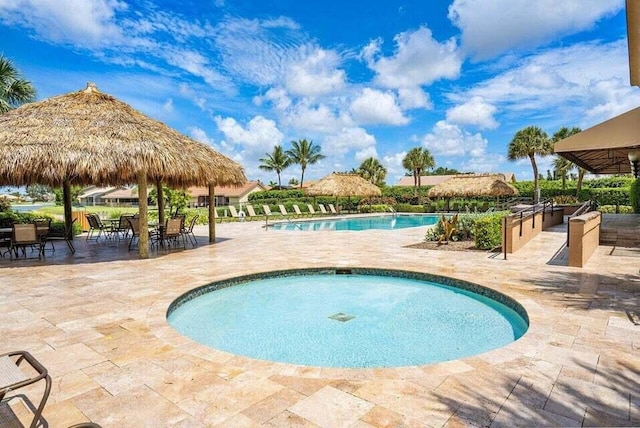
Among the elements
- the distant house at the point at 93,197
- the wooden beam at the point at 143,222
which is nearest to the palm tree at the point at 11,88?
the wooden beam at the point at 143,222

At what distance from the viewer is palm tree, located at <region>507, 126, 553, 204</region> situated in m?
28.1

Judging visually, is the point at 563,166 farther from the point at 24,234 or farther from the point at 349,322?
the point at 24,234

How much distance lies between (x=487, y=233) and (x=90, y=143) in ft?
32.7

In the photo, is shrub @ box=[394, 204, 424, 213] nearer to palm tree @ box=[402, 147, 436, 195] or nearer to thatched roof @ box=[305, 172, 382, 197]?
thatched roof @ box=[305, 172, 382, 197]

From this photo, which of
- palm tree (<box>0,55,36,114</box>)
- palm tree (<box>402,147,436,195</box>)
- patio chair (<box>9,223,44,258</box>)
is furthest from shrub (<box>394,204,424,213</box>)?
patio chair (<box>9,223,44,258</box>)

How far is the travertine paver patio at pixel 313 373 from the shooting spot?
251 centimetres

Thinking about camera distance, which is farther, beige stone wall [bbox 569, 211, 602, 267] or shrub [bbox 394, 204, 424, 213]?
shrub [bbox 394, 204, 424, 213]

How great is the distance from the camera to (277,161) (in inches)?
1917

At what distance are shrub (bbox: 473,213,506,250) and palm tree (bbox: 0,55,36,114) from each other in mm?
15932

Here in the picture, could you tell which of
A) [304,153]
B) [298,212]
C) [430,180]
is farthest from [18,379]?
[430,180]

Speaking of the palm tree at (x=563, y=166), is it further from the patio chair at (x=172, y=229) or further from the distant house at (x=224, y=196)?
the distant house at (x=224, y=196)

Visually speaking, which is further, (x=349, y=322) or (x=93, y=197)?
(x=93, y=197)

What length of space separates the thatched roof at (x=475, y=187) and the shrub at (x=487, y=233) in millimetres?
19855

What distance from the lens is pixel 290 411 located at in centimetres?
257
